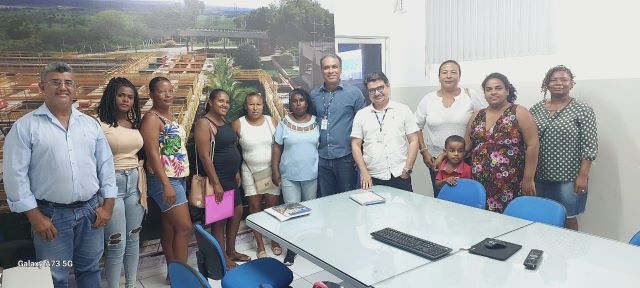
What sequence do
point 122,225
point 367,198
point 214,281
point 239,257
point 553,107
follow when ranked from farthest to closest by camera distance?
point 239,257 → point 214,281 → point 553,107 → point 367,198 → point 122,225

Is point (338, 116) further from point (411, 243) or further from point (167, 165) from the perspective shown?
point (411, 243)

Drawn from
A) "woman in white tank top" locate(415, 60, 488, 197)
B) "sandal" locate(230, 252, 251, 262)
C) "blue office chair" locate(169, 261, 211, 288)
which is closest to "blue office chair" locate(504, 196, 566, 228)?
"woman in white tank top" locate(415, 60, 488, 197)

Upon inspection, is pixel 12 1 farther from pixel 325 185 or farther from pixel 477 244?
pixel 477 244

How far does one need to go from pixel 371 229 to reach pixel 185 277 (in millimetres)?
987

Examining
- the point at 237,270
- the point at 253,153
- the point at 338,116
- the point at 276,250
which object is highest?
the point at 338,116

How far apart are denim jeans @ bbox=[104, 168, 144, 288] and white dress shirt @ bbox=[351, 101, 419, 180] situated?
5.64ft

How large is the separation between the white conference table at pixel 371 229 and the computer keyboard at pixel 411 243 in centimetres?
3

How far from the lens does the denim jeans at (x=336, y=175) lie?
3346 mm

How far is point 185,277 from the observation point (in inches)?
57.4

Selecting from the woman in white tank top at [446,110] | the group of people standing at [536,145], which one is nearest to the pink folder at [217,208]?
the woman in white tank top at [446,110]

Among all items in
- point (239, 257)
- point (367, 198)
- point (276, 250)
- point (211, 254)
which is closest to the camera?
point (211, 254)

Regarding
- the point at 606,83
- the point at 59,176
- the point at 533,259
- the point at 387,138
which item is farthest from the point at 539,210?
the point at 59,176

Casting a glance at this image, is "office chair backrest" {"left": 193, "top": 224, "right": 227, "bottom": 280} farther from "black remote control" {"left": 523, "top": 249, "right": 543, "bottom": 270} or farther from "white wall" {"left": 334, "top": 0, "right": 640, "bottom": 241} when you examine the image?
"white wall" {"left": 334, "top": 0, "right": 640, "bottom": 241}

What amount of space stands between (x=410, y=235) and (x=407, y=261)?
0.27m
